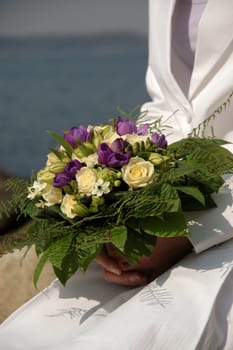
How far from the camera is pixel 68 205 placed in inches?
56.3

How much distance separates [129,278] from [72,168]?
231 mm

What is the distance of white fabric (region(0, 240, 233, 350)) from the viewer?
133 centimetres

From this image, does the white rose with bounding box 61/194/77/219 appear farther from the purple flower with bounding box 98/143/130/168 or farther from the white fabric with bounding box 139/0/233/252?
the white fabric with bounding box 139/0/233/252

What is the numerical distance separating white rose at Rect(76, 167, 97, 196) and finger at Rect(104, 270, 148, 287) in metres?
0.19

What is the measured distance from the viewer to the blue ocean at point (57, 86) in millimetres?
5164

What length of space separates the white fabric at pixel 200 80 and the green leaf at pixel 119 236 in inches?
6.1

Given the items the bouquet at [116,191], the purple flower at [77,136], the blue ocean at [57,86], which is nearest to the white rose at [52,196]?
the bouquet at [116,191]

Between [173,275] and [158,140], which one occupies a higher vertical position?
[158,140]

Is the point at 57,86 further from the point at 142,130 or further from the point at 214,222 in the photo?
the point at 214,222

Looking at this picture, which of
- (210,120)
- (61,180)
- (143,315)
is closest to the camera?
(143,315)

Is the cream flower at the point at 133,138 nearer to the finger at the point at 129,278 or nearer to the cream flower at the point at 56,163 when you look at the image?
the cream flower at the point at 56,163

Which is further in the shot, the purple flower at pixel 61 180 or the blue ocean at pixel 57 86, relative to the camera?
the blue ocean at pixel 57 86

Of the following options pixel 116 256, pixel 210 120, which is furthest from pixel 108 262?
pixel 210 120

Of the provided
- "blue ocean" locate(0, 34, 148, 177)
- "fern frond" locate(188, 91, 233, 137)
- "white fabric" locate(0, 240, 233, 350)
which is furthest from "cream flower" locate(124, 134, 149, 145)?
"blue ocean" locate(0, 34, 148, 177)
